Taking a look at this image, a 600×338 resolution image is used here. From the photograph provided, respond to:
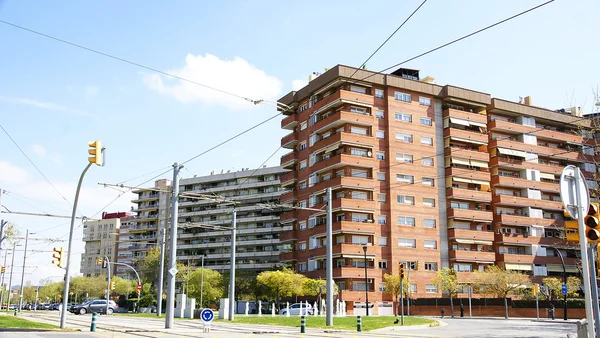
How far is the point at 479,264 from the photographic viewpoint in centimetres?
7006

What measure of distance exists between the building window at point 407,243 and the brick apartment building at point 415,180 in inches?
4.9

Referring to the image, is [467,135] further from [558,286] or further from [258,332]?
[258,332]

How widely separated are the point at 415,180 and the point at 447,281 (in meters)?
12.3

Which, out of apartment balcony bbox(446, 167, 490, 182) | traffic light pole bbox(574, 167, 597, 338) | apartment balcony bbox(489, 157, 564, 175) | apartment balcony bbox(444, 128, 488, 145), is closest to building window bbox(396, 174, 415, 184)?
apartment balcony bbox(446, 167, 490, 182)

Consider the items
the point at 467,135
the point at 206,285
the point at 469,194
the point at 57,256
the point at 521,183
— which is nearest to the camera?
the point at 57,256

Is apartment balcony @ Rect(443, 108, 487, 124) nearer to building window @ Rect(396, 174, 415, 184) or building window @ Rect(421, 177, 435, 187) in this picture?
building window @ Rect(421, 177, 435, 187)

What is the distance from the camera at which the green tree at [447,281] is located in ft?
205

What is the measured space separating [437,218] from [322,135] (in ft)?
55.5

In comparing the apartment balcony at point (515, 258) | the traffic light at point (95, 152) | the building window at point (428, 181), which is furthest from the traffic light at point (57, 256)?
the apartment balcony at point (515, 258)

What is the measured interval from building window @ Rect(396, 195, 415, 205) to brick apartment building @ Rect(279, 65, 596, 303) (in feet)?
0.38

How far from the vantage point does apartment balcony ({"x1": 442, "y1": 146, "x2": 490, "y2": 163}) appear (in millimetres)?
70812

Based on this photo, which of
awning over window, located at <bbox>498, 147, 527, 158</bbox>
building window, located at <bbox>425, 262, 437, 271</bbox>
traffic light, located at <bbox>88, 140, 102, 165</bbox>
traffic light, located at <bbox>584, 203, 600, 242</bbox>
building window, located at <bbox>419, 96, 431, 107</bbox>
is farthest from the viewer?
awning over window, located at <bbox>498, 147, 527, 158</bbox>

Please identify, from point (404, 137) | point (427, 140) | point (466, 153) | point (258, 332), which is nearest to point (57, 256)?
point (258, 332)

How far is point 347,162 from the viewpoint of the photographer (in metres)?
64.8
